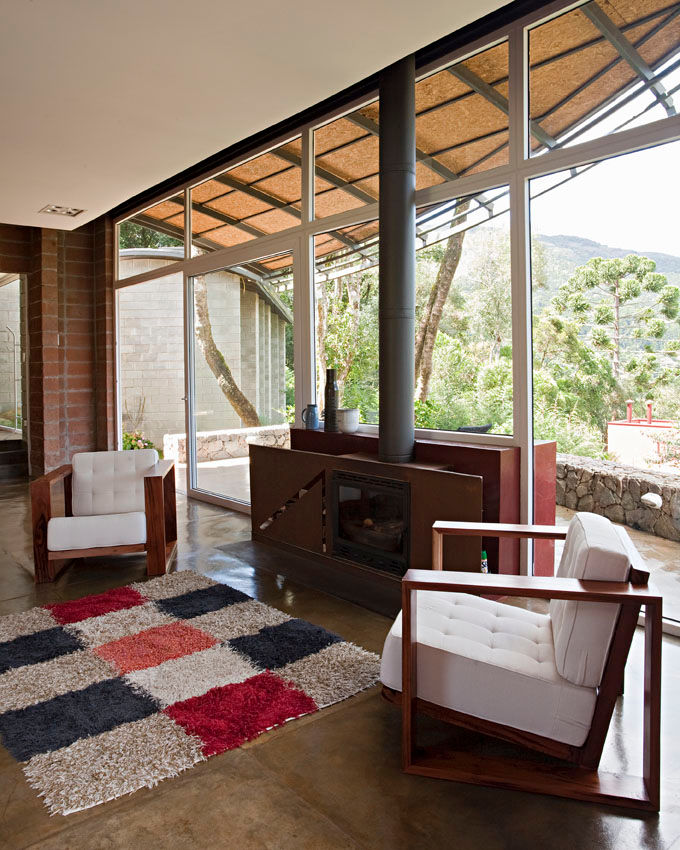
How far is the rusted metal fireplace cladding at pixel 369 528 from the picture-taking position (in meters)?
3.87

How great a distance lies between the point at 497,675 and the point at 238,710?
1.02m

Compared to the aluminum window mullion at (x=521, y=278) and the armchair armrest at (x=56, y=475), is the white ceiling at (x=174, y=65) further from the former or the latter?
the armchair armrest at (x=56, y=475)

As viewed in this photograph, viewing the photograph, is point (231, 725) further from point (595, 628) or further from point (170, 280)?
point (170, 280)

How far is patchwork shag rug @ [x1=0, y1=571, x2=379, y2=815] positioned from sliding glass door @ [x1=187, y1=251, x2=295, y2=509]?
2.30 metres

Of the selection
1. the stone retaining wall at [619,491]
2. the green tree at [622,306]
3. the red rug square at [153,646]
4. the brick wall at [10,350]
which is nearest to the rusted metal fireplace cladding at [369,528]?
the stone retaining wall at [619,491]

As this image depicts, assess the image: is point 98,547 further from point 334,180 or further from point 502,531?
point 334,180

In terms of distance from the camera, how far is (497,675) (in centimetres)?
209

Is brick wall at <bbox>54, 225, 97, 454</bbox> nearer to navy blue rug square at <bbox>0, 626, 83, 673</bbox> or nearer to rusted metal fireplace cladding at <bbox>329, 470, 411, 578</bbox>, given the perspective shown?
rusted metal fireplace cladding at <bbox>329, 470, 411, 578</bbox>

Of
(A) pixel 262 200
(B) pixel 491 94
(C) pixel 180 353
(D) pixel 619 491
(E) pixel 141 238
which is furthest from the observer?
(E) pixel 141 238

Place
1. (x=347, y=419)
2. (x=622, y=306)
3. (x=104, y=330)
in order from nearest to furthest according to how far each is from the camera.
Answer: (x=622, y=306)
(x=347, y=419)
(x=104, y=330)

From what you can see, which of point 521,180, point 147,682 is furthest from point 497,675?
point 521,180

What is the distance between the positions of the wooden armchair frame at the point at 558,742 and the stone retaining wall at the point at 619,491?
53.5 inches

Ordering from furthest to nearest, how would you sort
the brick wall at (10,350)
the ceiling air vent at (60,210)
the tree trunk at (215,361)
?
the brick wall at (10,350)
the ceiling air vent at (60,210)
the tree trunk at (215,361)

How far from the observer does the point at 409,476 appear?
12.5 ft
